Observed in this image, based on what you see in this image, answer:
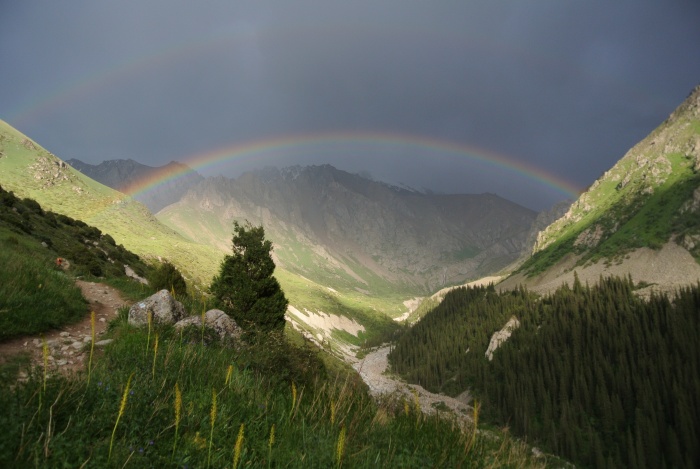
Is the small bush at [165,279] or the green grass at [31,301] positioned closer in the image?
the green grass at [31,301]

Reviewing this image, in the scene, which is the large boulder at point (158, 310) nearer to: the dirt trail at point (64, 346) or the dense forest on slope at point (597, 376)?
the dirt trail at point (64, 346)

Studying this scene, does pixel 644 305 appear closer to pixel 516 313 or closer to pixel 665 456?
pixel 516 313

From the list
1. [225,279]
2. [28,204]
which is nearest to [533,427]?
[225,279]

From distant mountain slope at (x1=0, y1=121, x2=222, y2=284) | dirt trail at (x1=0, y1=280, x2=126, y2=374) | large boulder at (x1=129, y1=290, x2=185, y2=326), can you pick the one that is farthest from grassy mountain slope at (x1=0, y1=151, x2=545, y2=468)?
distant mountain slope at (x1=0, y1=121, x2=222, y2=284)

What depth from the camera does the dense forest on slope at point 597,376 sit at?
3656 inches

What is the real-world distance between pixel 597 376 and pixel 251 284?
438ft

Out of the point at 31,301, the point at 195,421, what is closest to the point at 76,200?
the point at 31,301

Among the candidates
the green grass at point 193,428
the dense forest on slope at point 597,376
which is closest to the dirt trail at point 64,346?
the green grass at point 193,428

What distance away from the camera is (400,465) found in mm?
4559

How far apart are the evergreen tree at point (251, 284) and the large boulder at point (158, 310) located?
2001cm

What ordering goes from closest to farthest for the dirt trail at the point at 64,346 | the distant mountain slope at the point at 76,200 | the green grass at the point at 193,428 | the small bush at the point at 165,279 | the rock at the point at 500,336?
the green grass at the point at 193,428 → the dirt trail at the point at 64,346 → the small bush at the point at 165,279 → the distant mountain slope at the point at 76,200 → the rock at the point at 500,336

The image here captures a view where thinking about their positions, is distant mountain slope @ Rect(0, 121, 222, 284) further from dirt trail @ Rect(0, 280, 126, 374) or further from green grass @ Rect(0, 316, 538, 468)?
green grass @ Rect(0, 316, 538, 468)

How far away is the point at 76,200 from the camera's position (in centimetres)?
13238

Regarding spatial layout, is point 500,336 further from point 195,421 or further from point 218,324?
point 195,421
